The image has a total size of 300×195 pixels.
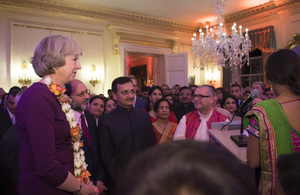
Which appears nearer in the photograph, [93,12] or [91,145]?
[91,145]

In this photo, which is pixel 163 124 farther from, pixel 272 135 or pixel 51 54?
pixel 51 54

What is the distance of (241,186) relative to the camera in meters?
0.39

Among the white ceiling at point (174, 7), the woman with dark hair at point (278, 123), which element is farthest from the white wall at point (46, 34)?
the woman with dark hair at point (278, 123)

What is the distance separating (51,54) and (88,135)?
1201mm

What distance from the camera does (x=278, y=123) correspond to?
1.49 m

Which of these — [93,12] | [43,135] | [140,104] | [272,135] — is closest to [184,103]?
[140,104]

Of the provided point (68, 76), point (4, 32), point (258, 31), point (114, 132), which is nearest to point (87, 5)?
point (4, 32)

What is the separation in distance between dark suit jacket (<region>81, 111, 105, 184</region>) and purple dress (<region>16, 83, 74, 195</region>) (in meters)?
0.92

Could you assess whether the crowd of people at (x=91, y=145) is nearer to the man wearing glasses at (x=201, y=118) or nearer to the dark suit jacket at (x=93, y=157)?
the dark suit jacket at (x=93, y=157)

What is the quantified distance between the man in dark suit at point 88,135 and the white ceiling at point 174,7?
6.26 meters

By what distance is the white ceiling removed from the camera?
808 centimetres

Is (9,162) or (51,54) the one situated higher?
(51,54)

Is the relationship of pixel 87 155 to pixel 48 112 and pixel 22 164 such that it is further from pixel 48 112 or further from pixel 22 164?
pixel 48 112

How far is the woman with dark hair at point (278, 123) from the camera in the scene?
149cm
